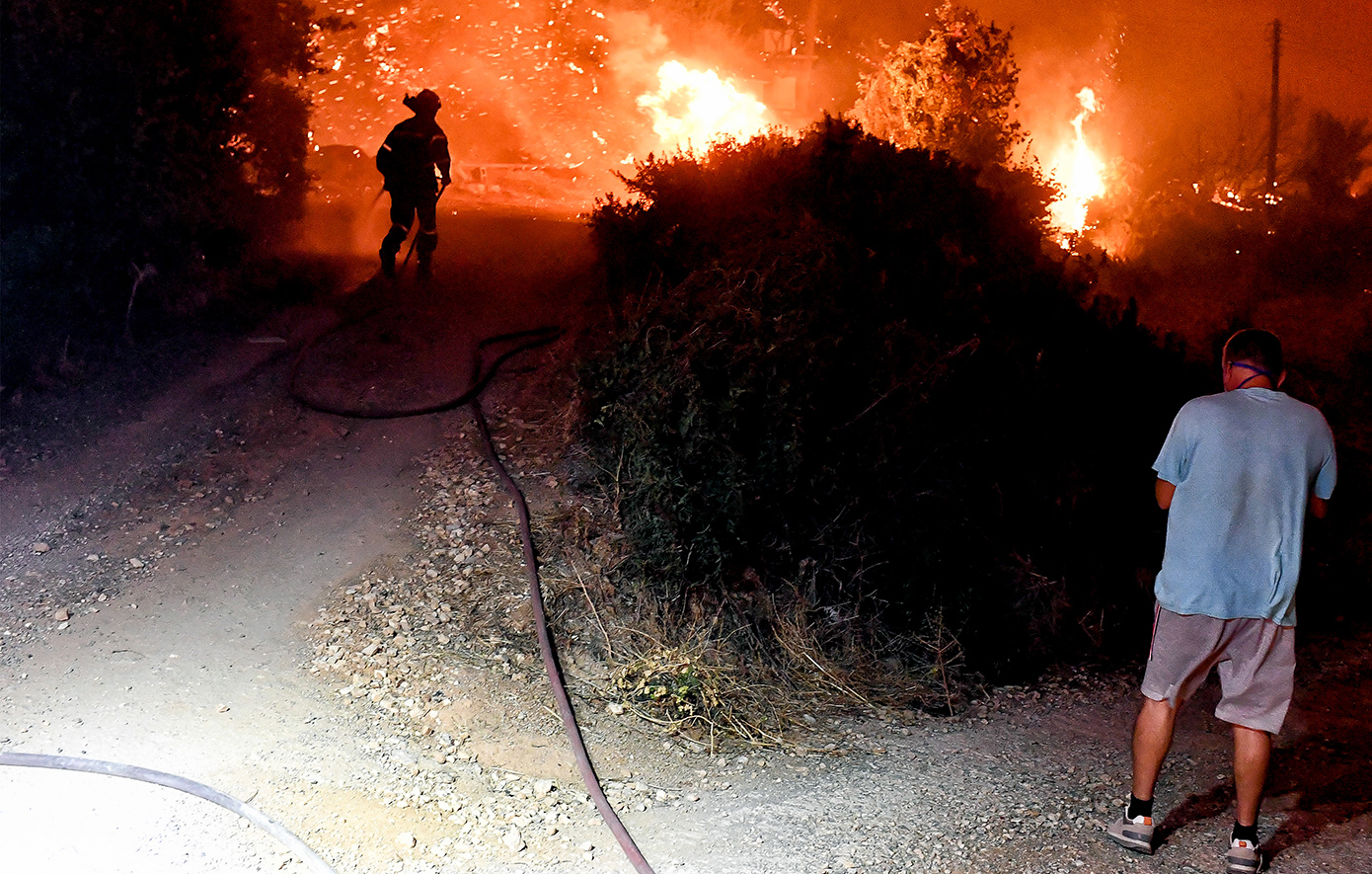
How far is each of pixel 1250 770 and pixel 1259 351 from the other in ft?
5.58

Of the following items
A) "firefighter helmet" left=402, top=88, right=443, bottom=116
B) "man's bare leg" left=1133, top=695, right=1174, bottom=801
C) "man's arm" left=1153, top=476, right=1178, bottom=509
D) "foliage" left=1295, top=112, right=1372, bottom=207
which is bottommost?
"man's bare leg" left=1133, top=695, right=1174, bottom=801

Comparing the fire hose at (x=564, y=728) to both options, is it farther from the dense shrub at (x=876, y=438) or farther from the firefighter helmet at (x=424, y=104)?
the firefighter helmet at (x=424, y=104)

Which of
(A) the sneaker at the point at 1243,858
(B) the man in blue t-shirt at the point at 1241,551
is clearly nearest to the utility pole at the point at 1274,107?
(B) the man in blue t-shirt at the point at 1241,551

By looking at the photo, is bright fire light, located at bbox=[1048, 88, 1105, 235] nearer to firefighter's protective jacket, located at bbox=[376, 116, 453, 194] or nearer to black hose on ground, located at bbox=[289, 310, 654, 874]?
firefighter's protective jacket, located at bbox=[376, 116, 453, 194]

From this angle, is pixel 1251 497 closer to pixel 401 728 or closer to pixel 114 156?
pixel 401 728

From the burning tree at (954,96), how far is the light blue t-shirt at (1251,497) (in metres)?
17.7

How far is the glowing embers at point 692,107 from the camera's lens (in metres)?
24.8

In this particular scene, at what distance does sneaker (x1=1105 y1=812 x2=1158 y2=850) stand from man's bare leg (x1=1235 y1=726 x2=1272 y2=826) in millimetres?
350

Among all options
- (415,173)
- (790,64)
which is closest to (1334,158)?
(790,64)

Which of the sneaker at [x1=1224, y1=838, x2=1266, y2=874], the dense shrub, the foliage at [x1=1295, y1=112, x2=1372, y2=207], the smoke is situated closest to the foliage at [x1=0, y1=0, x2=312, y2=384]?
the dense shrub

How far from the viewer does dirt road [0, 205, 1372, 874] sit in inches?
164

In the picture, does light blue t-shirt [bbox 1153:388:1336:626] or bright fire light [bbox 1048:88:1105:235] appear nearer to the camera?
light blue t-shirt [bbox 1153:388:1336:626]

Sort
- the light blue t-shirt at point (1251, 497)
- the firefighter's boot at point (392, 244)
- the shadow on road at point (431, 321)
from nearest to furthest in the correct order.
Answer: the light blue t-shirt at point (1251, 497) < the shadow on road at point (431, 321) < the firefighter's boot at point (392, 244)

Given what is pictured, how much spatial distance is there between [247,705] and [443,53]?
2217cm
